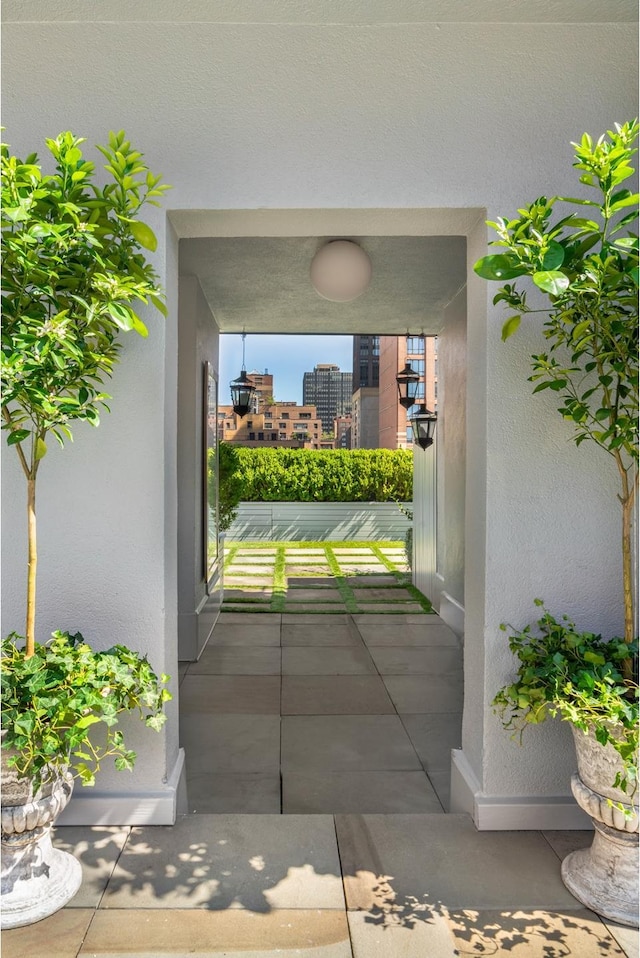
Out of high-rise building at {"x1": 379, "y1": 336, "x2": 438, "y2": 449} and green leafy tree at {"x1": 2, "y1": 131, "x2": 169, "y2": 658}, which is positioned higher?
high-rise building at {"x1": 379, "y1": 336, "x2": 438, "y2": 449}

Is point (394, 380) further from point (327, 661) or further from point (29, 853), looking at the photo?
point (29, 853)

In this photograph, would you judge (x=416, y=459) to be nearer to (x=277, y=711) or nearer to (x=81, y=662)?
(x=277, y=711)

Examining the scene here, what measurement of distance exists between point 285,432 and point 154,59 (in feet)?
46.3

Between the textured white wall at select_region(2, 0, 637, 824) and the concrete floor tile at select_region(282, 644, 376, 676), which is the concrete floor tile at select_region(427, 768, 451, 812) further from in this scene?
the concrete floor tile at select_region(282, 644, 376, 676)

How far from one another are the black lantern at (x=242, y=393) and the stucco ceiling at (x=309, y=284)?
62 cm

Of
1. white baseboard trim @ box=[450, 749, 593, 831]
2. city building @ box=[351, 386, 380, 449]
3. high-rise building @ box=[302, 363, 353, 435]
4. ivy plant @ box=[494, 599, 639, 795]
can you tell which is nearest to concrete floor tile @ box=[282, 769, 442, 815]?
white baseboard trim @ box=[450, 749, 593, 831]

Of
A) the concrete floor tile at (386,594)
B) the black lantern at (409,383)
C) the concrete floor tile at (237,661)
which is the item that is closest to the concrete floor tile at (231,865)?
the concrete floor tile at (237,661)

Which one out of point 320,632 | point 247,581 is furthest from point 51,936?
point 247,581

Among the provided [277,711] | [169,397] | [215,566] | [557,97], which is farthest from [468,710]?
[215,566]

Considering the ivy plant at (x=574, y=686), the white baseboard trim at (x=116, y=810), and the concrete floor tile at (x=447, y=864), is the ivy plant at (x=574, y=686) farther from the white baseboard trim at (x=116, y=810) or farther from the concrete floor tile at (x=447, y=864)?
the white baseboard trim at (x=116, y=810)

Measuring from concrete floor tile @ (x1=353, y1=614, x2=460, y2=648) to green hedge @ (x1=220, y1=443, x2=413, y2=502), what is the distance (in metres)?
6.26

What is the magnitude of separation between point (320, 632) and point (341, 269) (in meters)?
3.18

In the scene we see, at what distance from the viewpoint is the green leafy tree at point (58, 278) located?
5.14 ft

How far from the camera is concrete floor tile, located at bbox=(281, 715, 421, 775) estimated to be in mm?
3008
